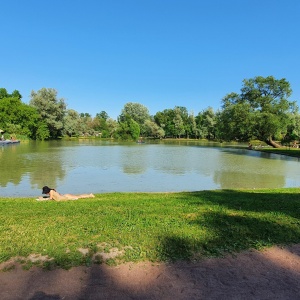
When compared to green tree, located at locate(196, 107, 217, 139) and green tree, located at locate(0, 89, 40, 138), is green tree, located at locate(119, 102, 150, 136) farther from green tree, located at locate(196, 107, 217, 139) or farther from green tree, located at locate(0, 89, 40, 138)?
green tree, located at locate(0, 89, 40, 138)

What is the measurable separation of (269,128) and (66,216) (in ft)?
159

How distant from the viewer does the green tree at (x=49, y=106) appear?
72.6 m

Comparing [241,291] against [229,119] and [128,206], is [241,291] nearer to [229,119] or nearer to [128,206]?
[128,206]

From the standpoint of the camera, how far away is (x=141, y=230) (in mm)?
5105

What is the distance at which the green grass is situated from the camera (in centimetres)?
430

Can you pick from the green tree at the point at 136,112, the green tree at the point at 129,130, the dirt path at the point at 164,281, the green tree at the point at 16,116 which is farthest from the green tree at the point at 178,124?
the dirt path at the point at 164,281

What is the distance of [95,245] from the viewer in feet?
14.7

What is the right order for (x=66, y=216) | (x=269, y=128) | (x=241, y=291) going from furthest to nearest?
(x=269, y=128) < (x=66, y=216) < (x=241, y=291)

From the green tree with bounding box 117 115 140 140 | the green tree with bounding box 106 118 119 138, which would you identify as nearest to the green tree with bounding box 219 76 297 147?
the green tree with bounding box 117 115 140 140

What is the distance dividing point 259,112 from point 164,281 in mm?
50976

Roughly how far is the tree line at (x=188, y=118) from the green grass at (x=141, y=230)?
45.5m

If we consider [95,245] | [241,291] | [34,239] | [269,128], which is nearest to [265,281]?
[241,291]

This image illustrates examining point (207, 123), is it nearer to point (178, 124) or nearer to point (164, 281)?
point (178, 124)

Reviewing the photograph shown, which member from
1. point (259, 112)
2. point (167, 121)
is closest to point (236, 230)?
point (259, 112)
